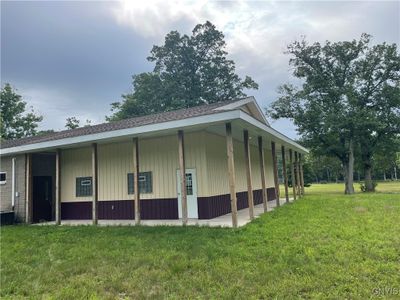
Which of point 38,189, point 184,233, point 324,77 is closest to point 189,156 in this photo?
point 184,233

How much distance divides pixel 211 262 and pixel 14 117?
33.1 meters

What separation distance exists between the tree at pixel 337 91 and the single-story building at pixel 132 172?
12.0 m

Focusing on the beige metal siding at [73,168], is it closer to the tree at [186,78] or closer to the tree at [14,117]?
the tree at [186,78]

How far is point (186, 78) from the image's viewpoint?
32688 mm

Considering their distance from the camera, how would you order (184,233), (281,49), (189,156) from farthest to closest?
(281,49), (189,156), (184,233)

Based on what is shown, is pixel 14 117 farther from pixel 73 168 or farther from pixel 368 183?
pixel 368 183

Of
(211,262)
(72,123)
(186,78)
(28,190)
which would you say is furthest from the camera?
(72,123)

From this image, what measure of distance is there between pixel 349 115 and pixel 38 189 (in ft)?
67.4

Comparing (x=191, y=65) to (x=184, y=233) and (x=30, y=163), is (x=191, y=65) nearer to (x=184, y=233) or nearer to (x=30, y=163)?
(x=30, y=163)

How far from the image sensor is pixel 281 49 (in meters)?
25.6

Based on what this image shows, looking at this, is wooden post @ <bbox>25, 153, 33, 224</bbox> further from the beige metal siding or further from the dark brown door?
the beige metal siding

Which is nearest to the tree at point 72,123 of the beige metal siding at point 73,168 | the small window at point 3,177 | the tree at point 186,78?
the tree at point 186,78

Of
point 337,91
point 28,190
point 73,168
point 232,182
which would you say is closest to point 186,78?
point 337,91

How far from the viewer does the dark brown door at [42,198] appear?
A: 11.8 metres
